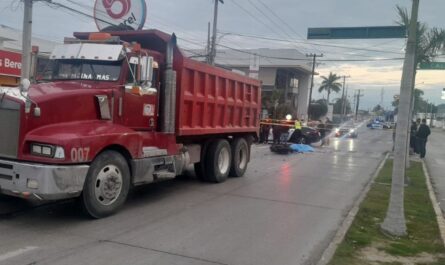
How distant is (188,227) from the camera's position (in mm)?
7043

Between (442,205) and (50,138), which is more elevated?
(50,138)

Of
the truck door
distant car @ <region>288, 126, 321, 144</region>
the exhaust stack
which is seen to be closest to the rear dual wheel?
the exhaust stack

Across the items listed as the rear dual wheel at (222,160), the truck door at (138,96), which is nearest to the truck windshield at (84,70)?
the truck door at (138,96)

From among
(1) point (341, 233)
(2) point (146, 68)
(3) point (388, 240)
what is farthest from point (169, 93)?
(3) point (388, 240)

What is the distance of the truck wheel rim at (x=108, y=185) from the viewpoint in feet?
23.3

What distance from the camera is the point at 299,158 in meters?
18.8

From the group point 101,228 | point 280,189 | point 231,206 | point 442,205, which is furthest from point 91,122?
point 442,205

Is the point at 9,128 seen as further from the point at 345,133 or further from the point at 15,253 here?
the point at 345,133

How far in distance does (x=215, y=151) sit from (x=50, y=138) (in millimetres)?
5301

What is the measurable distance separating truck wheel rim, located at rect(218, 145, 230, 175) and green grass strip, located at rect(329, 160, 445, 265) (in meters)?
3.46

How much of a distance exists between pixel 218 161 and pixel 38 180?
18.7 ft

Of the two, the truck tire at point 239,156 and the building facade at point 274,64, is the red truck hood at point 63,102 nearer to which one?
the truck tire at point 239,156

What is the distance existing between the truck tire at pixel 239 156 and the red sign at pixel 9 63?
44.2ft

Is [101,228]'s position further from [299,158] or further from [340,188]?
[299,158]
